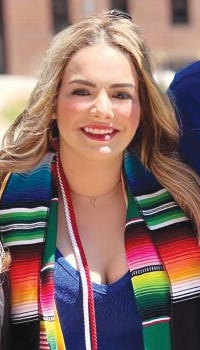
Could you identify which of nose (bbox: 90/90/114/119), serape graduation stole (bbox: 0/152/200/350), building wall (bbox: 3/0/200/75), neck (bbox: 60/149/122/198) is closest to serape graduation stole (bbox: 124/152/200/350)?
serape graduation stole (bbox: 0/152/200/350)

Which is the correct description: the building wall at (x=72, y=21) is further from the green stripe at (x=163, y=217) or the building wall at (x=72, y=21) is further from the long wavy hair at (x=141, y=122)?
the green stripe at (x=163, y=217)

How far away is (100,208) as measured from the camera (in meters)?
2.63

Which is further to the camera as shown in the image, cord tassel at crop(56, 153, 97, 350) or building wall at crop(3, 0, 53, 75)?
building wall at crop(3, 0, 53, 75)

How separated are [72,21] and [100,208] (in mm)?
23839

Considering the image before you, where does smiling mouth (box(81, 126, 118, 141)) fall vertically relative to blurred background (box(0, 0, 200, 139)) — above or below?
below

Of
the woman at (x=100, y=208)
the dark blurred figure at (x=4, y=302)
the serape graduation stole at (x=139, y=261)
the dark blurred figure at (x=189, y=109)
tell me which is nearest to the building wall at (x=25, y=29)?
the dark blurred figure at (x=189, y=109)

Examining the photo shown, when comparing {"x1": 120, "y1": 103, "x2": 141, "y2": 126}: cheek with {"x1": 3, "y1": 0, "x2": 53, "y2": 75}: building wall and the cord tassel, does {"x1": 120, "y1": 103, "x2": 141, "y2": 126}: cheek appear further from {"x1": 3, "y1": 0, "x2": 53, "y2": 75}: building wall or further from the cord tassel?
{"x1": 3, "y1": 0, "x2": 53, "y2": 75}: building wall

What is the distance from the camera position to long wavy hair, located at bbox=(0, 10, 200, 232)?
2502 millimetres

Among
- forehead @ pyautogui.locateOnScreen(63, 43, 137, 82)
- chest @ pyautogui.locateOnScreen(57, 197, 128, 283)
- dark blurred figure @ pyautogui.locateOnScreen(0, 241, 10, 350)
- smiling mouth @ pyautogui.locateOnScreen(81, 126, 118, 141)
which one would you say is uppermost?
forehead @ pyautogui.locateOnScreen(63, 43, 137, 82)

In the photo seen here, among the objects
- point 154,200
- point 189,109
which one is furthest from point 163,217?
point 189,109

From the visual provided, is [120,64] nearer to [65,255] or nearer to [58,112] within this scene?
[58,112]

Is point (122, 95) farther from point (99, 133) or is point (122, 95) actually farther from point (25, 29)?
point (25, 29)

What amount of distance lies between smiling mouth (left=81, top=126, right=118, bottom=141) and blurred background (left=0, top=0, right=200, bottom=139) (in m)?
23.1

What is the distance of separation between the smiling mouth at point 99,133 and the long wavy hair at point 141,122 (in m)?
0.19
